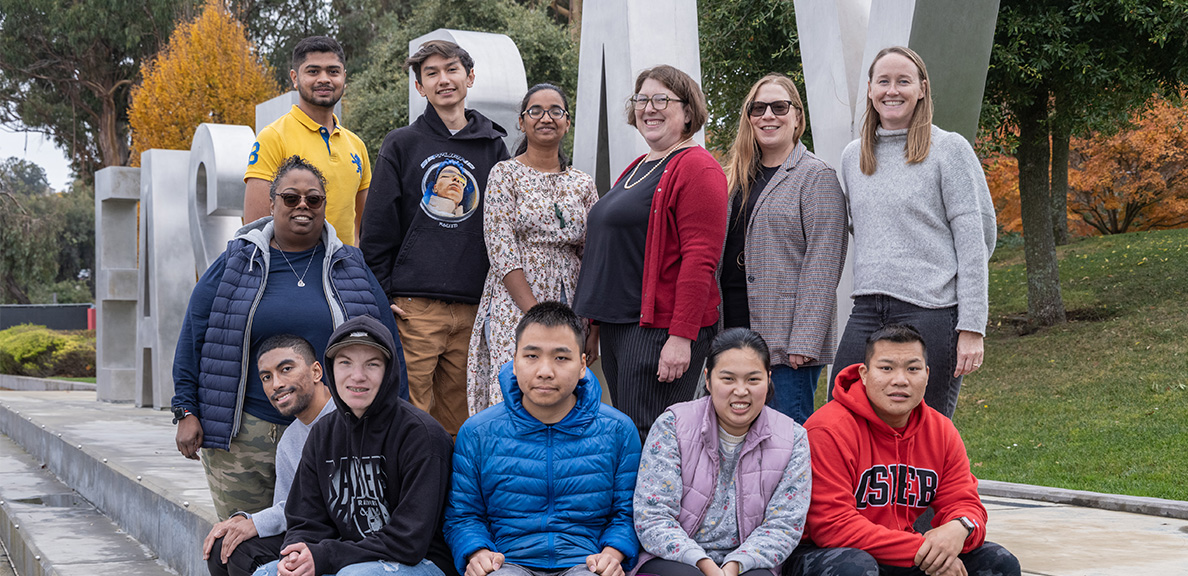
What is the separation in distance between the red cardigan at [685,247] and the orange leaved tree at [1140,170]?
15.2m

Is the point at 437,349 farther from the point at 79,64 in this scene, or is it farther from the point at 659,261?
the point at 79,64

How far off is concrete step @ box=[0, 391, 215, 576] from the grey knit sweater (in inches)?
126

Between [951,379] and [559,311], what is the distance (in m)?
1.30

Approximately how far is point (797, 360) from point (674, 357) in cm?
42

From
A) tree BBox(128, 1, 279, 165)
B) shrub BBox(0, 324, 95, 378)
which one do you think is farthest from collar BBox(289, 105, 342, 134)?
shrub BBox(0, 324, 95, 378)

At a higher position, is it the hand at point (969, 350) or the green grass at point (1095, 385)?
the hand at point (969, 350)

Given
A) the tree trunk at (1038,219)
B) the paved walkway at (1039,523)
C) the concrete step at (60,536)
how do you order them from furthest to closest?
1. the tree trunk at (1038,219)
2. the concrete step at (60,536)
3. the paved walkway at (1039,523)

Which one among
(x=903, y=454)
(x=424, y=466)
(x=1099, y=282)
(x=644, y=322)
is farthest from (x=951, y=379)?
(x=1099, y=282)

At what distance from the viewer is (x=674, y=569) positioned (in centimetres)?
294

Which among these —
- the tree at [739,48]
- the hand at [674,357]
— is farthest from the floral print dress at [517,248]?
the tree at [739,48]

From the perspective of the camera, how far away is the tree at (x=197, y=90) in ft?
68.4

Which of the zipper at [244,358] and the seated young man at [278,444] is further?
the zipper at [244,358]

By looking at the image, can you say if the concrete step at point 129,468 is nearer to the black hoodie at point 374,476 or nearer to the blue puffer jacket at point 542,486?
the black hoodie at point 374,476

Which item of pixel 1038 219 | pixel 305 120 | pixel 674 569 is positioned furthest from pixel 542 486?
pixel 1038 219
